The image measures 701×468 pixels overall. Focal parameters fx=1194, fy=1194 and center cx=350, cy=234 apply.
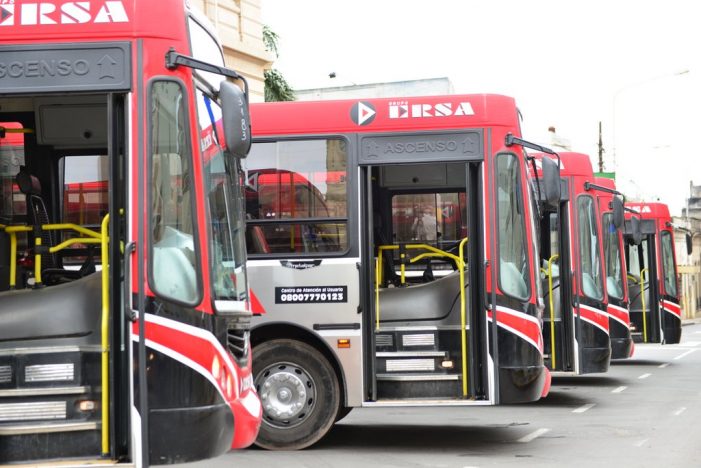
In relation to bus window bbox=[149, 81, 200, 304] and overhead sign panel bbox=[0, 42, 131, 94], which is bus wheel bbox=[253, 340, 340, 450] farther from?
overhead sign panel bbox=[0, 42, 131, 94]

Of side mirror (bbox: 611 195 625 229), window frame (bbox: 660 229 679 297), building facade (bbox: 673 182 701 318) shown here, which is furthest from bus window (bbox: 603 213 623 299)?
building facade (bbox: 673 182 701 318)

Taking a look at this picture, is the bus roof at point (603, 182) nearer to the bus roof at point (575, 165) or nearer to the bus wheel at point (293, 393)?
the bus roof at point (575, 165)

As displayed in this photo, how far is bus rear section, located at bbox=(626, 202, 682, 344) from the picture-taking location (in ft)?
76.5

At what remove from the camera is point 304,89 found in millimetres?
52750

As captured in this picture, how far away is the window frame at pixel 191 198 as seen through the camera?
271 inches

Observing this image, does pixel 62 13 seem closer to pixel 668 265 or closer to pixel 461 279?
pixel 461 279

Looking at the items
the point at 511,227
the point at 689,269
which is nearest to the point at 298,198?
the point at 511,227

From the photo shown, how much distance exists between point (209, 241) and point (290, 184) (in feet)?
15.2

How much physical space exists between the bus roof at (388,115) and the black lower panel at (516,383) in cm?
235

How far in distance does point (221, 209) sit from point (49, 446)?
176 centimetres

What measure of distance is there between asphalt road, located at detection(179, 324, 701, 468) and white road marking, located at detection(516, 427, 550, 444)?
11mm

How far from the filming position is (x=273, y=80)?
31.1 m

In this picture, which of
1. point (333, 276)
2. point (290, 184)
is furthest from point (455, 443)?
point (290, 184)

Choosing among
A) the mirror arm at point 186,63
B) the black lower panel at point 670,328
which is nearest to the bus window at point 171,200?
the mirror arm at point 186,63
